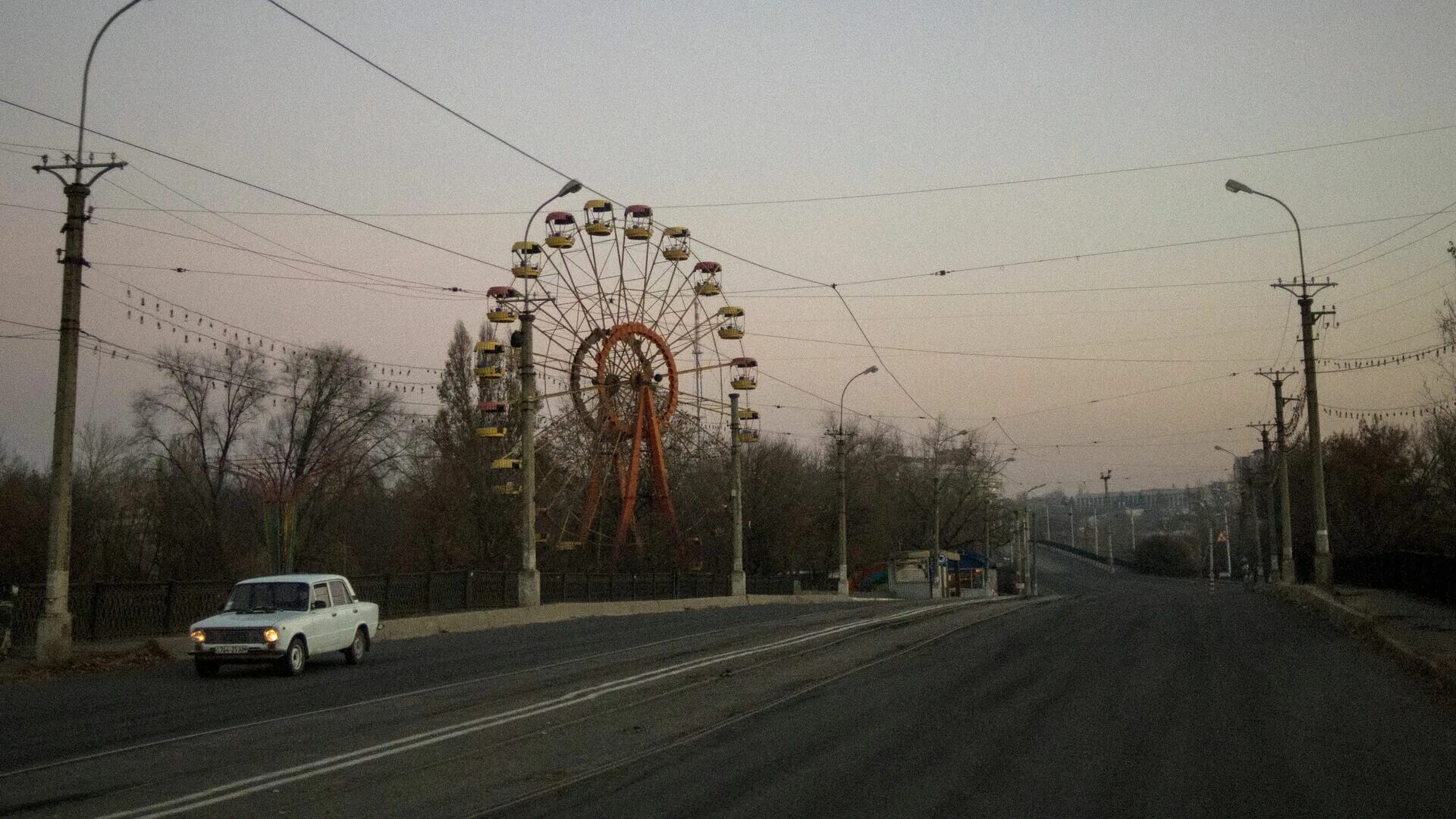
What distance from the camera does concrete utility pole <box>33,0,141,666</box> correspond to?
20312mm

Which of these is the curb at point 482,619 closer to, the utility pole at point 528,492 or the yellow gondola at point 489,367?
the utility pole at point 528,492

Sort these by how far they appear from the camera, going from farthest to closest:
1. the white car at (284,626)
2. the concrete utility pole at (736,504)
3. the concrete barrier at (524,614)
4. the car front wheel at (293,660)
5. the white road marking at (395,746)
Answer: the concrete utility pole at (736,504), the concrete barrier at (524,614), the car front wheel at (293,660), the white car at (284,626), the white road marking at (395,746)

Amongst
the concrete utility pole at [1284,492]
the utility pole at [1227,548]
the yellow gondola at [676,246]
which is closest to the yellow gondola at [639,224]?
the yellow gondola at [676,246]

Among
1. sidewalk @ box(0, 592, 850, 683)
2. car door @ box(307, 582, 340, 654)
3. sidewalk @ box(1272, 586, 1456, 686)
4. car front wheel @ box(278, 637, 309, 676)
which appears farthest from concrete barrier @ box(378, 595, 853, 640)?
sidewalk @ box(1272, 586, 1456, 686)

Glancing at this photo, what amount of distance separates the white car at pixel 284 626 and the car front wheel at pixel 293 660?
12mm

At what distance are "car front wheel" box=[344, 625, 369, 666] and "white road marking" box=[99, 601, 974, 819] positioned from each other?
20.3 ft

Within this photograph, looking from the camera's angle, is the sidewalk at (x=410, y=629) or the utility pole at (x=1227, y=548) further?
the utility pole at (x=1227, y=548)

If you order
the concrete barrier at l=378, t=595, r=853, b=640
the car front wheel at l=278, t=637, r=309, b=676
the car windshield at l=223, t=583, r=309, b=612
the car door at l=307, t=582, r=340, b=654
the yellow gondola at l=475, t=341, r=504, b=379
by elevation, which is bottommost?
the concrete barrier at l=378, t=595, r=853, b=640

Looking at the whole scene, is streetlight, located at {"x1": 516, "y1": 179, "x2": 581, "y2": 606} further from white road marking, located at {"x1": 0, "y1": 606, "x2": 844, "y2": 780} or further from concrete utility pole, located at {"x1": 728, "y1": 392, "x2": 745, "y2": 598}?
concrete utility pole, located at {"x1": 728, "y1": 392, "x2": 745, "y2": 598}

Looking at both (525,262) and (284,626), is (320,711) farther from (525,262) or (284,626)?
(525,262)

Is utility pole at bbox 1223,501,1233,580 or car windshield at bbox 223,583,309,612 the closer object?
car windshield at bbox 223,583,309,612

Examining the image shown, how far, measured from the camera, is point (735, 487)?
55.3 meters

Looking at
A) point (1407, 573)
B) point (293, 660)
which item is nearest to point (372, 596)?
point (293, 660)

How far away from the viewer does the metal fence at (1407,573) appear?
29203 millimetres
